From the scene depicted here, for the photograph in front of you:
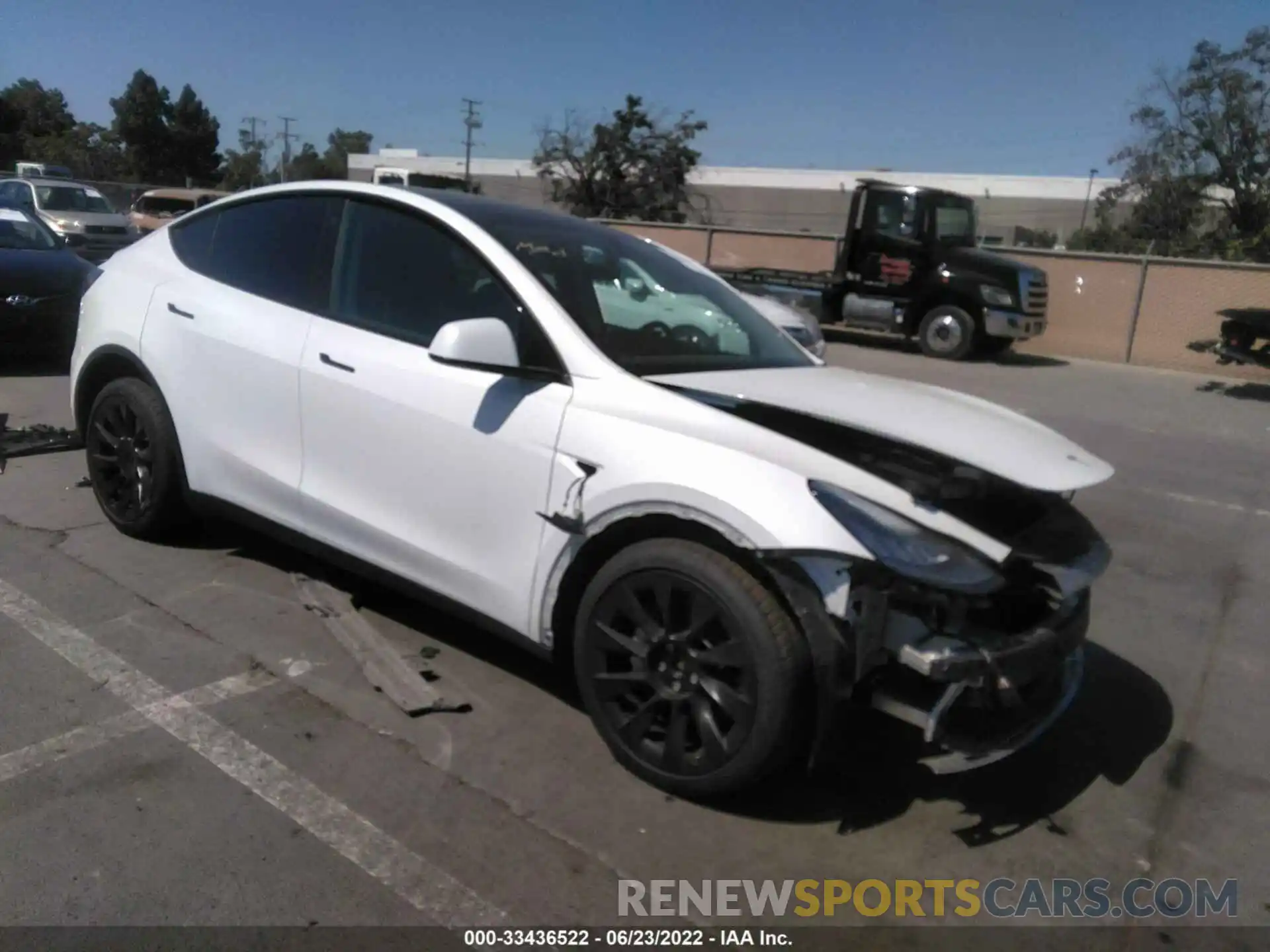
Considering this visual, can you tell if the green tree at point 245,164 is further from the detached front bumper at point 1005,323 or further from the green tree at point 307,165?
the detached front bumper at point 1005,323

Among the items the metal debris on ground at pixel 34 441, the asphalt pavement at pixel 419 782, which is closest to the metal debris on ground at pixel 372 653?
the asphalt pavement at pixel 419 782

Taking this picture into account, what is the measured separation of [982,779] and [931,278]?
564 inches

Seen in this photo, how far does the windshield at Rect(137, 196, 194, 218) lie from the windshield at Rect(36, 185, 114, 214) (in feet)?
11.5

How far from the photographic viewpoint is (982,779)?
351 centimetres

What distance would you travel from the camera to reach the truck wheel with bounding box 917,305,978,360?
16.6 meters

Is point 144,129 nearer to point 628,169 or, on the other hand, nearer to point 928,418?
point 628,169

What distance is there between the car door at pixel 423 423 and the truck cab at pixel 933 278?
45.5 ft

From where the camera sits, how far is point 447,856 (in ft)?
9.58

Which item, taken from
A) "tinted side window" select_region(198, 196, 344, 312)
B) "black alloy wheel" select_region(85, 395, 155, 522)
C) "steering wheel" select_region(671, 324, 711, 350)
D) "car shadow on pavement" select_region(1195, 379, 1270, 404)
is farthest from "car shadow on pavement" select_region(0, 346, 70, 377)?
"car shadow on pavement" select_region(1195, 379, 1270, 404)

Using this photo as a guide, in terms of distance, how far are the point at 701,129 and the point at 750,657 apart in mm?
44137

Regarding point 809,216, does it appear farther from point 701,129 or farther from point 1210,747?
point 1210,747

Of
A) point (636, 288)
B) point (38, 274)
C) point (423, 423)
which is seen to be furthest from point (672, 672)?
point (38, 274)

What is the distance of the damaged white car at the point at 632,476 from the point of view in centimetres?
289

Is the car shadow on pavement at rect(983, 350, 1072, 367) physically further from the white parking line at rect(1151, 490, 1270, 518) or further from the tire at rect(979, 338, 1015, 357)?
the white parking line at rect(1151, 490, 1270, 518)
